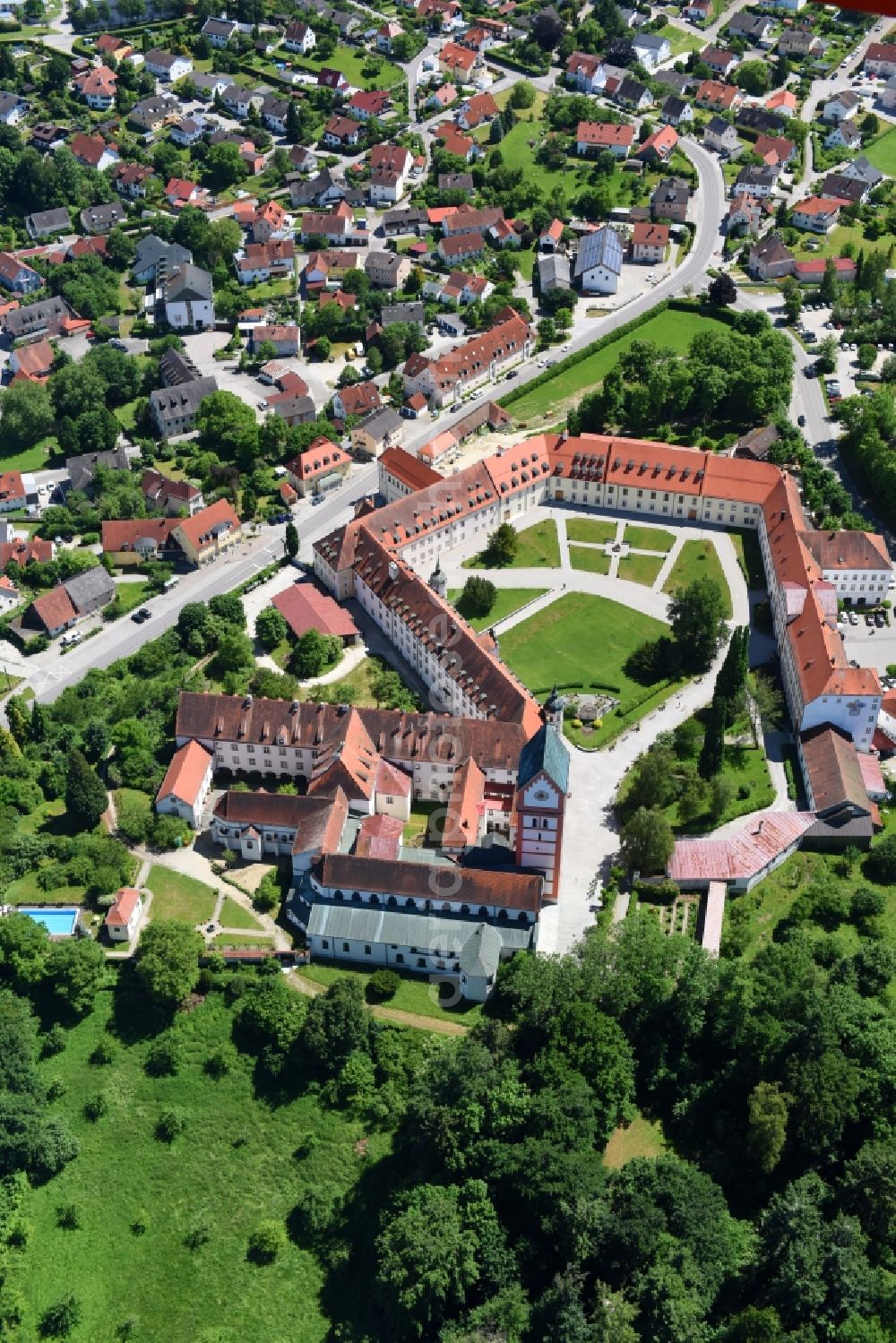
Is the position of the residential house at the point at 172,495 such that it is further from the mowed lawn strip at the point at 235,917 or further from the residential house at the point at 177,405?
the mowed lawn strip at the point at 235,917

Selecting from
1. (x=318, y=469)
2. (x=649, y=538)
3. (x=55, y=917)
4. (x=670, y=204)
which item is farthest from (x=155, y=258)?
(x=55, y=917)

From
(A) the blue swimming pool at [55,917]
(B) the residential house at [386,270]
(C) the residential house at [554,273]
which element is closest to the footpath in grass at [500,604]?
(A) the blue swimming pool at [55,917]

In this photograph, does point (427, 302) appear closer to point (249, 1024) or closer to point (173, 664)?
point (173, 664)

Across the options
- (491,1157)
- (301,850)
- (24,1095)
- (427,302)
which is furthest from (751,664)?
(427,302)

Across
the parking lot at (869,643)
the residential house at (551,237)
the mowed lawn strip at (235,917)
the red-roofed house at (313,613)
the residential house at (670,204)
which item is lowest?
the mowed lawn strip at (235,917)

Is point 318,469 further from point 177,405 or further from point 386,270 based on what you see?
point 386,270
